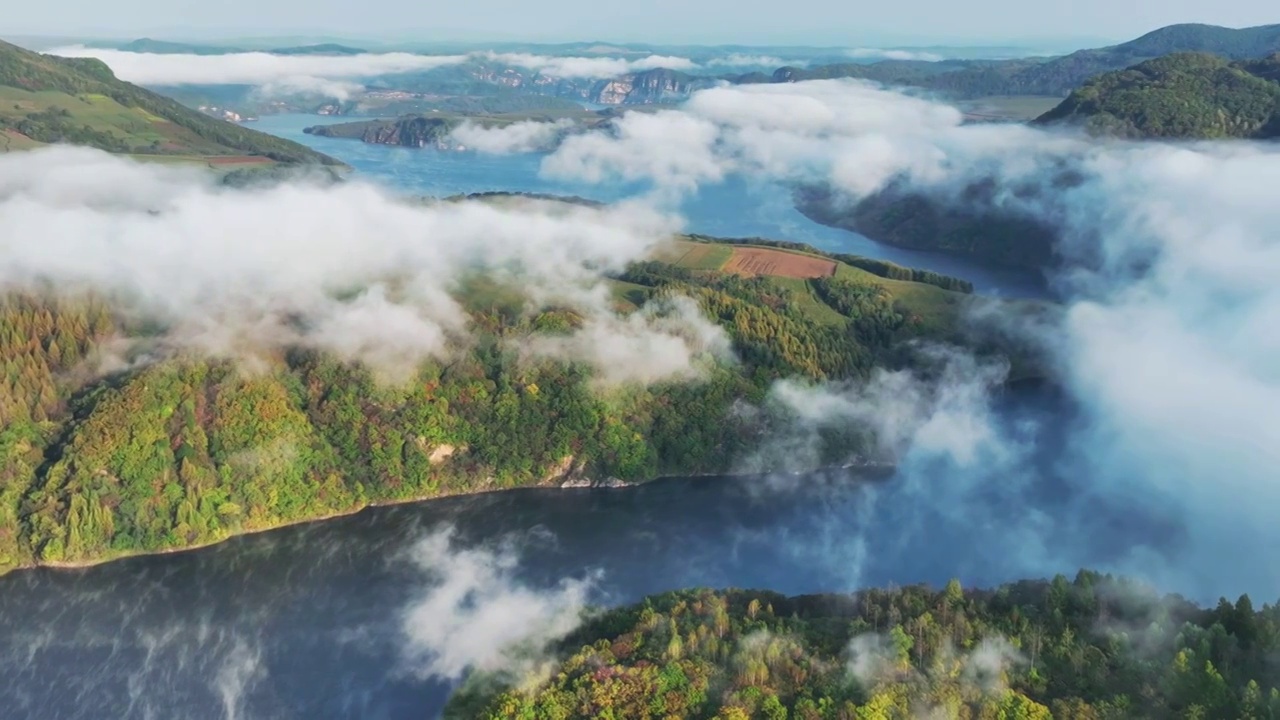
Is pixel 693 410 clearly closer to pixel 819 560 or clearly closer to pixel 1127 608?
pixel 819 560

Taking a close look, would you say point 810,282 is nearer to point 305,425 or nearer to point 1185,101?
point 305,425

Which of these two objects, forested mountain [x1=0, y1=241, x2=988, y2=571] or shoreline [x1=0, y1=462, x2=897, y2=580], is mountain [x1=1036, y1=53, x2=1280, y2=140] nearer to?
forested mountain [x1=0, y1=241, x2=988, y2=571]

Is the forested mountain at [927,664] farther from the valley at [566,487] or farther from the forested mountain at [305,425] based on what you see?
the forested mountain at [305,425]

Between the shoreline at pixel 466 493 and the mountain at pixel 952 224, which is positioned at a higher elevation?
the mountain at pixel 952 224

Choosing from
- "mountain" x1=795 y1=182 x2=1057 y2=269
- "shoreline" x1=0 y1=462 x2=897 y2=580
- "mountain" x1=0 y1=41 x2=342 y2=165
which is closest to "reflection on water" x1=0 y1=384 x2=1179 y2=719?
"shoreline" x1=0 y1=462 x2=897 y2=580

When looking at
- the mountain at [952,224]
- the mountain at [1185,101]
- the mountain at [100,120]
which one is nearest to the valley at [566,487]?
the mountain at [952,224]

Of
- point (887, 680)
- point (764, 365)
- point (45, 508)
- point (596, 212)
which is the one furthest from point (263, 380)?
point (596, 212)
